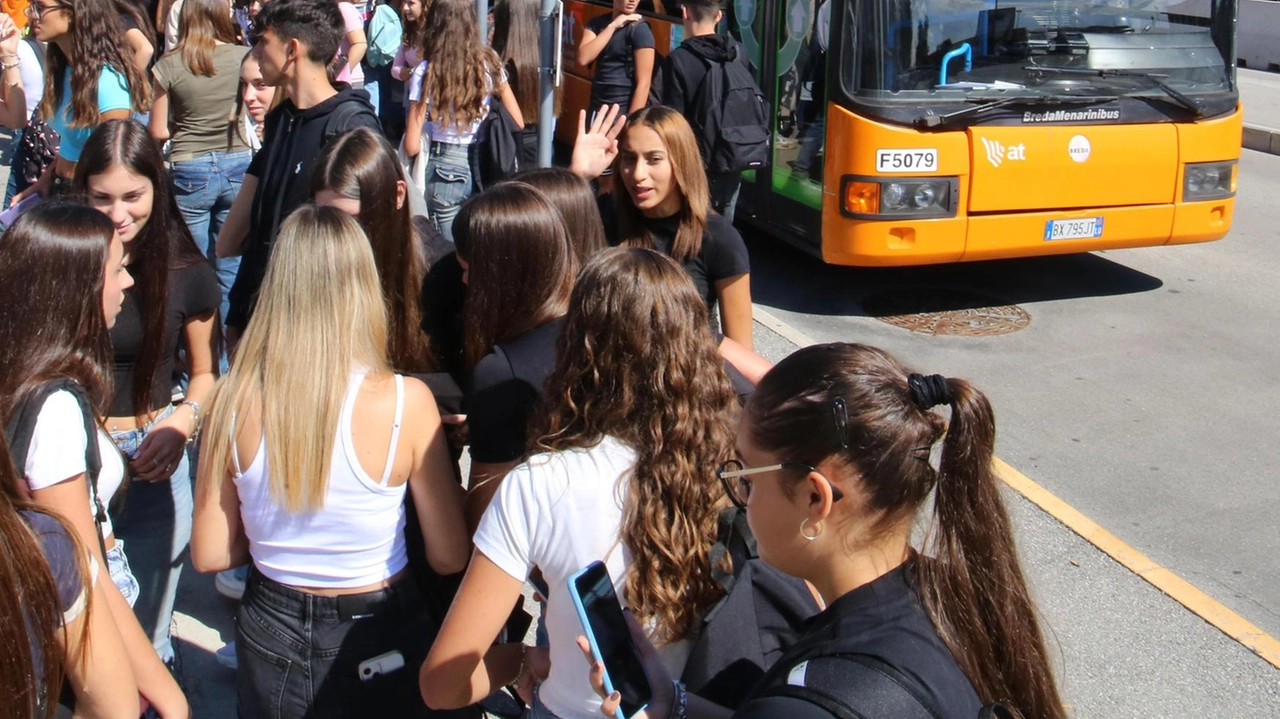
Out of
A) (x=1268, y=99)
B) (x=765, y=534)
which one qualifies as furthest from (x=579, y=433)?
(x=1268, y=99)

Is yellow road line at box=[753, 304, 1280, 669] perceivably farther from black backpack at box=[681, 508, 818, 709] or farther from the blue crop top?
the blue crop top

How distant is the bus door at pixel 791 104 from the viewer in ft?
23.5

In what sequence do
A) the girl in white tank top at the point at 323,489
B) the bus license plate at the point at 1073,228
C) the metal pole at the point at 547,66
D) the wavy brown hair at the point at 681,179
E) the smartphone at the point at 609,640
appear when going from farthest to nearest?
the bus license plate at the point at 1073,228, the metal pole at the point at 547,66, the wavy brown hair at the point at 681,179, the girl in white tank top at the point at 323,489, the smartphone at the point at 609,640

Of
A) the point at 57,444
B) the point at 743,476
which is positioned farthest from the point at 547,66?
the point at 743,476

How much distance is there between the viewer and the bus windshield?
6.71 metres

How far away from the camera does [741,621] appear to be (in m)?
2.11

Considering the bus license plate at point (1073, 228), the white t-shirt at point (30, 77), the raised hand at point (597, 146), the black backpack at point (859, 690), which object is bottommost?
the bus license plate at point (1073, 228)

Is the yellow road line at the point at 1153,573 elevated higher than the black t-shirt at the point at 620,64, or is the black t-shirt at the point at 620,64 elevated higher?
the black t-shirt at the point at 620,64

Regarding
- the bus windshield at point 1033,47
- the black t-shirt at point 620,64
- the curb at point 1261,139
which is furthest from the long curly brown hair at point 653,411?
the curb at point 1261,139

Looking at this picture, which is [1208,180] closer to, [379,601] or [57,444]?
[379,601]

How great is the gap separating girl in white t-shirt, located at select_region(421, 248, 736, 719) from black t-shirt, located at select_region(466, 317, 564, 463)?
271mm

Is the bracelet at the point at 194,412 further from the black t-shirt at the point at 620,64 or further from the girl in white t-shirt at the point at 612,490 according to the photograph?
the black t-shirt at the point at 620,64

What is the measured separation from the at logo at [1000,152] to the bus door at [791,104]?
3.14ft

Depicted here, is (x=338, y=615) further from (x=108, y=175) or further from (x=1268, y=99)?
(x=1268, y=99)
